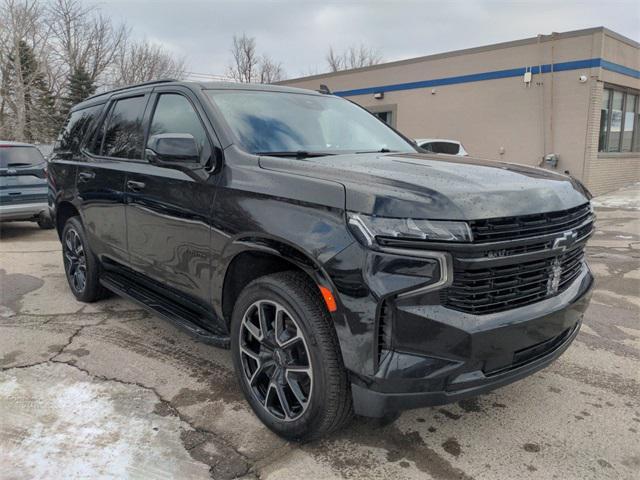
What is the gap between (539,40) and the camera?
566 inches

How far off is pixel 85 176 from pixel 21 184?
5200mm

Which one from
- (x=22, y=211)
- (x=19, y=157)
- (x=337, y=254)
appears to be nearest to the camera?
(x=337, y=254)

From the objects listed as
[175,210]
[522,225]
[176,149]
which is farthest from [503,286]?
[175,210]

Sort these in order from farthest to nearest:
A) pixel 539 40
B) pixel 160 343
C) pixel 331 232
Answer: pixel 539 40 → pixel 160 343 → pixel 331 232

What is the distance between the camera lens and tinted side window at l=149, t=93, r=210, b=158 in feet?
10.5

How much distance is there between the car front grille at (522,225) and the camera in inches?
84.0

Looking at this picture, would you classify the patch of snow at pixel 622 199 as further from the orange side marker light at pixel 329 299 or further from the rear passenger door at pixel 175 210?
the orange side marker light at pixel 329 299

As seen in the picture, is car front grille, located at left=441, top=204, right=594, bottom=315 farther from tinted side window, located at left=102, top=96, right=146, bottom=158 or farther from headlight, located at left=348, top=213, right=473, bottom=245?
tinted side window, located at left=102, top=96, right=146, bottom=158

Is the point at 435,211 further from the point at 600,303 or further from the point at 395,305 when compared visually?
the point at 600,303

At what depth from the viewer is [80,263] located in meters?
4.95

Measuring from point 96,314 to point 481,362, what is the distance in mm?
3742

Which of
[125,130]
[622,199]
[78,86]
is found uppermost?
[78,86]

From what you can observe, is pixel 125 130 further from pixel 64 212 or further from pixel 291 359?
pixel 291 359

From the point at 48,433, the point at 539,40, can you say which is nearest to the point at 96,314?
the point at 48,433
